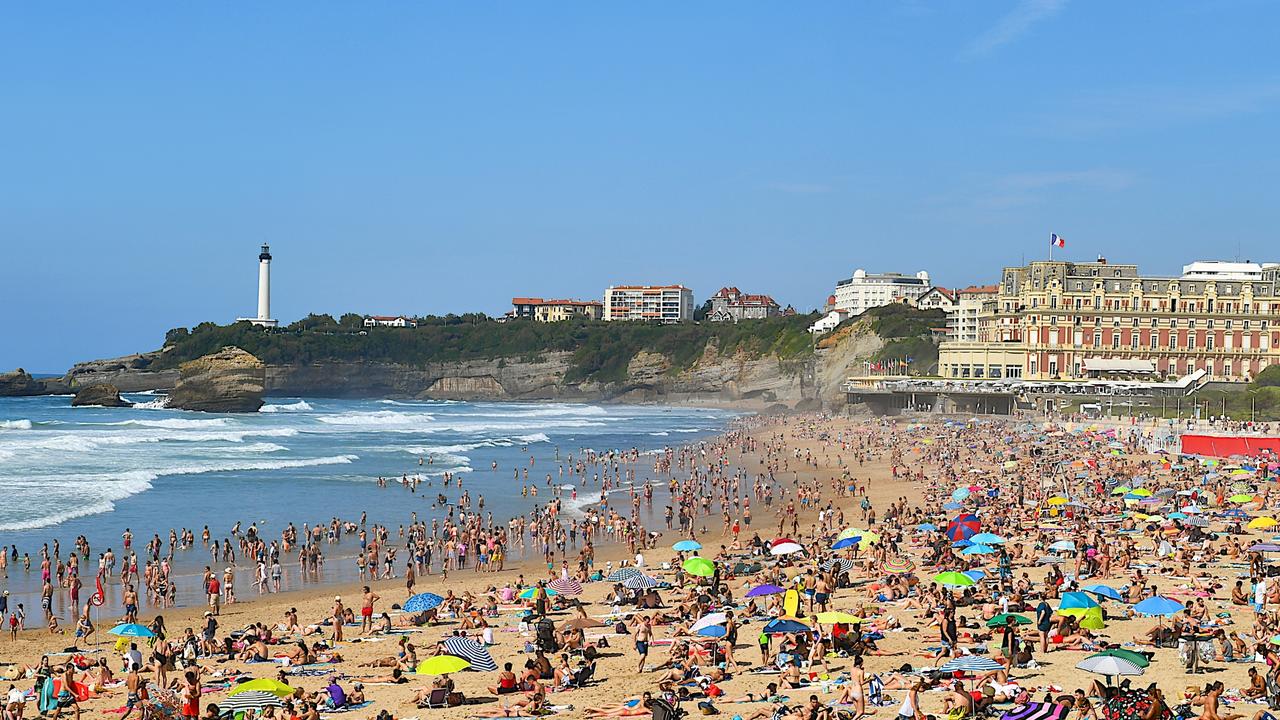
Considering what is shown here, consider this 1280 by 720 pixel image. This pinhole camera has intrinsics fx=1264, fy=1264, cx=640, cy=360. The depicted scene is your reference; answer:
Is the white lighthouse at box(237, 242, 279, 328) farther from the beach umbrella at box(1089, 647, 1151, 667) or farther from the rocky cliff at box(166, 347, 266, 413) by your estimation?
the beach umbrella at box(1089, 647, 1151, 667)

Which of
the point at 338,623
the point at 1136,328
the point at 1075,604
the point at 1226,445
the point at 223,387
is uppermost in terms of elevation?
the point at 1136,328

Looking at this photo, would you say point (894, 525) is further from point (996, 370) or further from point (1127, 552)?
point (996, 370)

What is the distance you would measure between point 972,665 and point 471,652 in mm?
5983

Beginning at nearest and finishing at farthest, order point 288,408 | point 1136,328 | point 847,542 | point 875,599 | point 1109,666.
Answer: point 1109,666
point 875,599
point 847,542
point 1136,328
point 288,408

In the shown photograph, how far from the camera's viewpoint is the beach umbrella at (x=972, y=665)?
551 inches

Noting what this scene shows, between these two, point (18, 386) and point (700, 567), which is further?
point (18, 386)

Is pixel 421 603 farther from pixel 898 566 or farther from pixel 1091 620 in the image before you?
pixel 1091 620

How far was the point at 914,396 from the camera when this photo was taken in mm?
83562

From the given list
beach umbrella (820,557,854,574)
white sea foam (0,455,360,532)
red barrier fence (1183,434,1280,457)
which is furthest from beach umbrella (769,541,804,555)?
red barrier fence (1183,434,1280,457)

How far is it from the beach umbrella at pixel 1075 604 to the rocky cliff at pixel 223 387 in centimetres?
9104

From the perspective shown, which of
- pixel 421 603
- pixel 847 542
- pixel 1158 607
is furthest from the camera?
pixel 847 542

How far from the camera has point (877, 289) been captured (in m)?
161

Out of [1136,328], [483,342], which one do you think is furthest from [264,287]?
[1136,328]

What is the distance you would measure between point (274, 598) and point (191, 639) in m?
6.51
